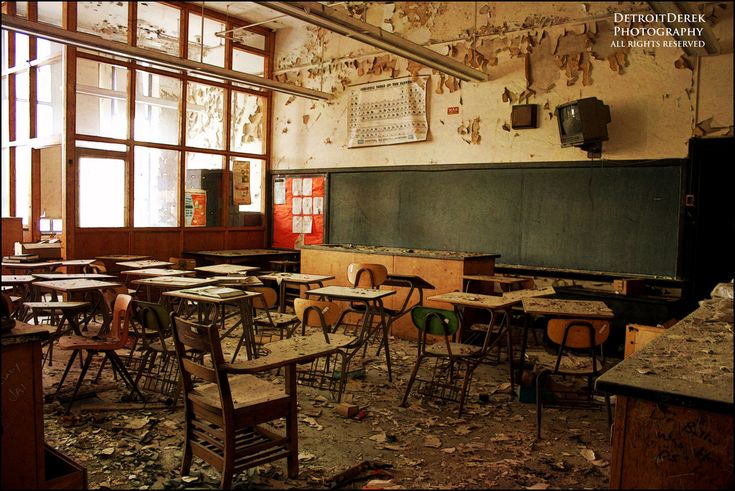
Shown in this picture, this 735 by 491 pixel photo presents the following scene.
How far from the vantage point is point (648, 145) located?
20.5 ft

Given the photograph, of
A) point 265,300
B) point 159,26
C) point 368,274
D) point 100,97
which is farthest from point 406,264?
point 100,97

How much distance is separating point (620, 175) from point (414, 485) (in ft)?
15.7

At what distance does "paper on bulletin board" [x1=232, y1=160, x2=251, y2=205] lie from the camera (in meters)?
9.59

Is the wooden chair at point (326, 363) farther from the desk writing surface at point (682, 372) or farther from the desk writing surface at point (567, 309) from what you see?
the desk writing surface at point (682, 372)

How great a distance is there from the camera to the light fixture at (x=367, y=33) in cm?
516

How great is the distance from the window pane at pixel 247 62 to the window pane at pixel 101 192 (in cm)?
273

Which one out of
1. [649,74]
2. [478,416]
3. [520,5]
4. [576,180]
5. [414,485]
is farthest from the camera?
[520,5]

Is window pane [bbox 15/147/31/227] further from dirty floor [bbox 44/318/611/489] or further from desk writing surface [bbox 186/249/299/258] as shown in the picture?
dirty floor [bbox 44/318/611/489]

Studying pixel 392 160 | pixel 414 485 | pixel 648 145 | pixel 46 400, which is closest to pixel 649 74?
pixel 648 145

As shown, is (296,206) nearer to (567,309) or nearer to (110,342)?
(110,342)

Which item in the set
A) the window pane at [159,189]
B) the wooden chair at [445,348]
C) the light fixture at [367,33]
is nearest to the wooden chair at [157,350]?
the wooden chair at [445,348]

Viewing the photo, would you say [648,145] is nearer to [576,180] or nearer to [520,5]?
[576,180]

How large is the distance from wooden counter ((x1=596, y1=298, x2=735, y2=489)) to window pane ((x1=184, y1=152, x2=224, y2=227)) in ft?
26.4

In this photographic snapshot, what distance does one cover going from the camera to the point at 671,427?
168cm
